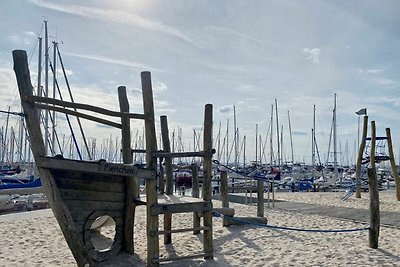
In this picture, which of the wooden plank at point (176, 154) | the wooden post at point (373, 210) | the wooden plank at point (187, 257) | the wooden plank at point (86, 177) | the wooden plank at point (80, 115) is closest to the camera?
the wooden plank at point (86, 177)

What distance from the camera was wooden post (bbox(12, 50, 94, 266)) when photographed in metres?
5.71

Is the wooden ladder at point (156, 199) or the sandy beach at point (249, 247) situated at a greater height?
the wooden ladder at point (156, 199)

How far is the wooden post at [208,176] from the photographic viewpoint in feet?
22.9

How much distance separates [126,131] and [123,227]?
74.4 inches

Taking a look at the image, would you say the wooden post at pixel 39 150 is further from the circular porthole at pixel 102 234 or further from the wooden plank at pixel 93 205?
the circular porthole at pixel 102 234

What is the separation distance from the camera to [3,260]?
7.06 metres

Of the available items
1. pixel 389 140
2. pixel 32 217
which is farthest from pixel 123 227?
pixel 389 140

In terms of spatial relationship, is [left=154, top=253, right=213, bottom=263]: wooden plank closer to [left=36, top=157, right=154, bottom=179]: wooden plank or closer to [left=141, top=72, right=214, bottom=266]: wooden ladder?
[left=141, top=72, right=214, bottom=266]: wooden ladder

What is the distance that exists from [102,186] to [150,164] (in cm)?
93

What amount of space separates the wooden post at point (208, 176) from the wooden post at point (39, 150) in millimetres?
2253

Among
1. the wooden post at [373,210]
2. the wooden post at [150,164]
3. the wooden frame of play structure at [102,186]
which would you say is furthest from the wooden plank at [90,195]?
the wooden post at [373,210]

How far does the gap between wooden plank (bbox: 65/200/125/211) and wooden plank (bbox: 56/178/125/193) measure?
216 millimetres

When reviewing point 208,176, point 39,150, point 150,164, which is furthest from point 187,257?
point 39,150

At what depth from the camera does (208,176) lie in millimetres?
7148
